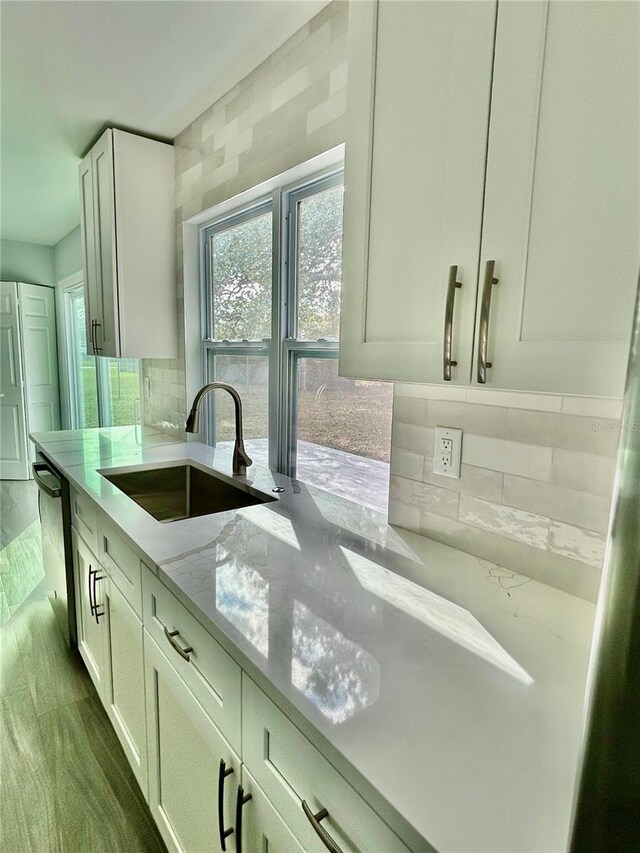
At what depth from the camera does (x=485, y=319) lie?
0.77m

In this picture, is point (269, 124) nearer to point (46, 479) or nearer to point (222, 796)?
point (46, 479)

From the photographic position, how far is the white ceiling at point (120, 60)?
1542mm

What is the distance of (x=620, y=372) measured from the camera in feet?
2.10

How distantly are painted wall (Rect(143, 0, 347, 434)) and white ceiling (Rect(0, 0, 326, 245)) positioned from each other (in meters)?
0.06

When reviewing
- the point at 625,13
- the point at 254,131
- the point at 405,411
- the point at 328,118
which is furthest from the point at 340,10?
the point at 405,411

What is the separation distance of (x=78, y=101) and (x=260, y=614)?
7.93ft

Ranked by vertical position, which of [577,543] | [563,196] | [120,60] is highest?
[120,60]

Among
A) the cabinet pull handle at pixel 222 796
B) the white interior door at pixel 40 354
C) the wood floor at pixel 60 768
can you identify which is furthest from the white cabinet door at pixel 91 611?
the white interior door at pixel 40 354

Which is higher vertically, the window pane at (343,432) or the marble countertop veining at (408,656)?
the window pane at (343,432)

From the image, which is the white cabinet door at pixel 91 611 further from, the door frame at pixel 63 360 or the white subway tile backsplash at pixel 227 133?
the door frame at pixel 63 360

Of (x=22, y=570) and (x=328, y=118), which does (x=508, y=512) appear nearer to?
(x=328, y=118)

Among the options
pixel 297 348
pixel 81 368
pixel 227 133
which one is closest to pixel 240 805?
pixel 297 348

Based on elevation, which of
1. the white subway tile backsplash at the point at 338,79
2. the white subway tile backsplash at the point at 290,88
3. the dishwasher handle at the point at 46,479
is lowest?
the dishwasher handle at the point at 46,479

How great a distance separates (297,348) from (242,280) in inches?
23.3
